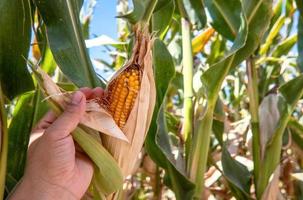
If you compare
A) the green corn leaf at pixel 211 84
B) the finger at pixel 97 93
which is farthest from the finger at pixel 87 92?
the green corn leaf at pixel 211 84

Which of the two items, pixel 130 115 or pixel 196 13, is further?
pixel 196 13

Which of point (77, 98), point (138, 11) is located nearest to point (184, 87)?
point (138, 11)

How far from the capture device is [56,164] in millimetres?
919

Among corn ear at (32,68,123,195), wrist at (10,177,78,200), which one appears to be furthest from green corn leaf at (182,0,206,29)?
wrist at (10,177,78,200)

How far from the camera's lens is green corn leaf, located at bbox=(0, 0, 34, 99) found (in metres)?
1.17

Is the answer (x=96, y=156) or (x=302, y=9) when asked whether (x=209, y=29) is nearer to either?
(x=302, y=9)

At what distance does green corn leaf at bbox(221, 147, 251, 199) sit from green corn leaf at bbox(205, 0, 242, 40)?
1.39ft

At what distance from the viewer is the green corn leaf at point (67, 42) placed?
1150 millimetres

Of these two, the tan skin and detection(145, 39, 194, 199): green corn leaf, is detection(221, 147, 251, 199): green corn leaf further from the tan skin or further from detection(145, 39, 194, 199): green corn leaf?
the tan skin

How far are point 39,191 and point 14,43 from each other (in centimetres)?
44

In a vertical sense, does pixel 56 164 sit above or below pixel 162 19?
below

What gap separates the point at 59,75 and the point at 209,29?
2.29 ft

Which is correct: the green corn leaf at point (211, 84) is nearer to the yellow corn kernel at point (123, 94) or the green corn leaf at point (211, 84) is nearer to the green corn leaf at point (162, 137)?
the green corn leaf at point (162, 137)

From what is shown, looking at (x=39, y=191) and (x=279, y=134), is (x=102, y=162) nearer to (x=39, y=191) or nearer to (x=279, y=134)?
(x=39, y=191)
